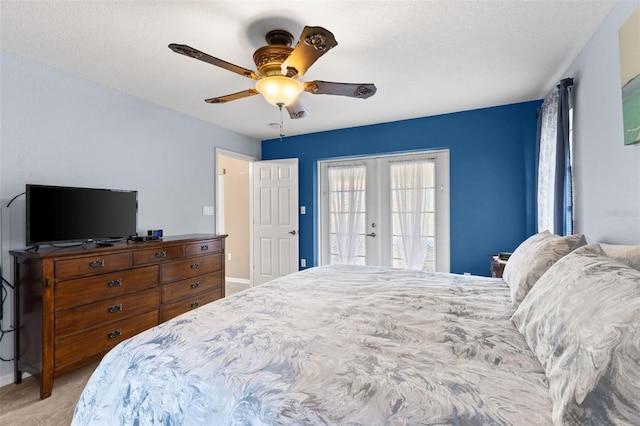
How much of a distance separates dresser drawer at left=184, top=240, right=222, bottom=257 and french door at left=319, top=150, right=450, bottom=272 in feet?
5.68

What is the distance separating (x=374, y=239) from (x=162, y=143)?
302cm

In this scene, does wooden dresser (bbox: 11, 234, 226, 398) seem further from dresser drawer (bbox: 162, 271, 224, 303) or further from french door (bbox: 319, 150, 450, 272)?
french door (bbox: 319, 150, 450, 272)

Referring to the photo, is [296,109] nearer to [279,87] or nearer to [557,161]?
[279,87]

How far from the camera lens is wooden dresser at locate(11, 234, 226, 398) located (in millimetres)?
2033

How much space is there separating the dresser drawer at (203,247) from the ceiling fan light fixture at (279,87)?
1.87 meters

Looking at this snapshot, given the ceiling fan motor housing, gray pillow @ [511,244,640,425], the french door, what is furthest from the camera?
the french door

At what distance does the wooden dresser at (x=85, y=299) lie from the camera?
203 centimetres


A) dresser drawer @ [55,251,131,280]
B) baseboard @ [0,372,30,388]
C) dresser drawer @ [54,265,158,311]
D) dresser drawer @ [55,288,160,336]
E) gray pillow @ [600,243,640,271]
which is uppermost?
gray pillow @ [600,243,640,271]

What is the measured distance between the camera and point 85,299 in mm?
2223

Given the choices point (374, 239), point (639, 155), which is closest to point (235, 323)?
point (639, 155)

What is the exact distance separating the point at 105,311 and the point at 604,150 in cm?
375

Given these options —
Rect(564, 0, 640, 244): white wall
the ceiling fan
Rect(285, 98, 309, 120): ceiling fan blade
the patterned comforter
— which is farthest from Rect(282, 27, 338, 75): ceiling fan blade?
Rect(564, 0, 640, 244): white wall

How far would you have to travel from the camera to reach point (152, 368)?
1.02 m

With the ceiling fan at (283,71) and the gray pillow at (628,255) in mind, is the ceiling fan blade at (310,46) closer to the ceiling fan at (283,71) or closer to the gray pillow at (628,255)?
the ceiling fan at (283,71)
